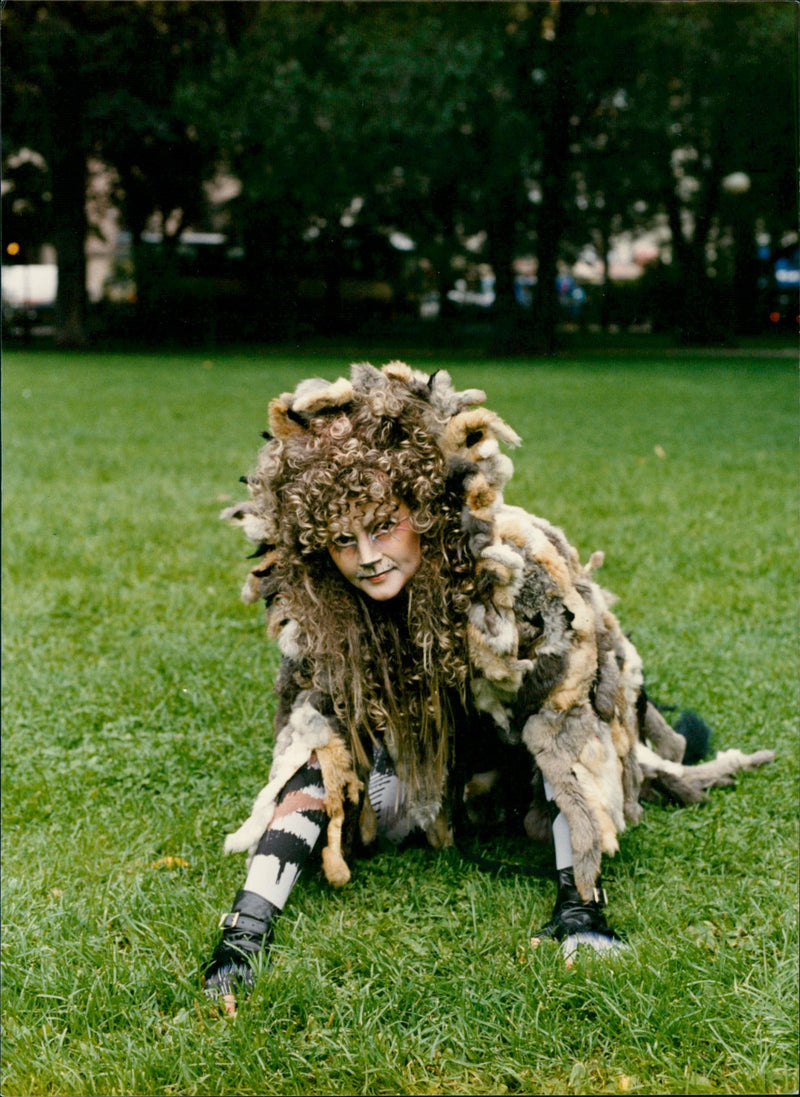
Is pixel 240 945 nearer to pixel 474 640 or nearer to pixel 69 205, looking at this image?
pixel 474 640

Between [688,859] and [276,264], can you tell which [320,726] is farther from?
[276,264]

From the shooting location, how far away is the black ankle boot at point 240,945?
251 cm

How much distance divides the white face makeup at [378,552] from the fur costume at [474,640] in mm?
48

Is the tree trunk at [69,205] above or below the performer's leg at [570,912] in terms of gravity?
above

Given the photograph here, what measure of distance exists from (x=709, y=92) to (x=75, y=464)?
18647mm

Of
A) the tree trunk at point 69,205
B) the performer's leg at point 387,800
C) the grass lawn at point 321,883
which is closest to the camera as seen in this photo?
the grass lawn at point 321,883

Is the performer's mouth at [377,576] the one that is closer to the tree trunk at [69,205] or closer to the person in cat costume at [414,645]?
the person in cat costume at [414,645]

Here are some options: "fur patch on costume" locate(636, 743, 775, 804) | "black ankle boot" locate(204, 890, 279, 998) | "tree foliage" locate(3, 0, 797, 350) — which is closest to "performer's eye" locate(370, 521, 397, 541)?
"black ankle boot" locate(204, 890, 279, 998)

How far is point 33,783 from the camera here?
3.62 metres

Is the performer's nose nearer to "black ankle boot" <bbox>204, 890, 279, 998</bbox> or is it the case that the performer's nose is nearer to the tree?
"black ankle boot" <bbox>204, 890, 279, 998</bbox>

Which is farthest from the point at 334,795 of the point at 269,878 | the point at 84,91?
the point at 84,91

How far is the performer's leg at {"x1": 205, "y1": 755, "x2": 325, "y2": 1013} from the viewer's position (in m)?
2.55

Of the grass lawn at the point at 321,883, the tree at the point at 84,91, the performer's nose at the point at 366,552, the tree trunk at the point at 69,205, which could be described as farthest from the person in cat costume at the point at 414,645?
the tree trunk at the point at 69,205

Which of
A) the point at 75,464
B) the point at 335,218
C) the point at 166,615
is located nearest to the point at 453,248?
the point at 335,218
